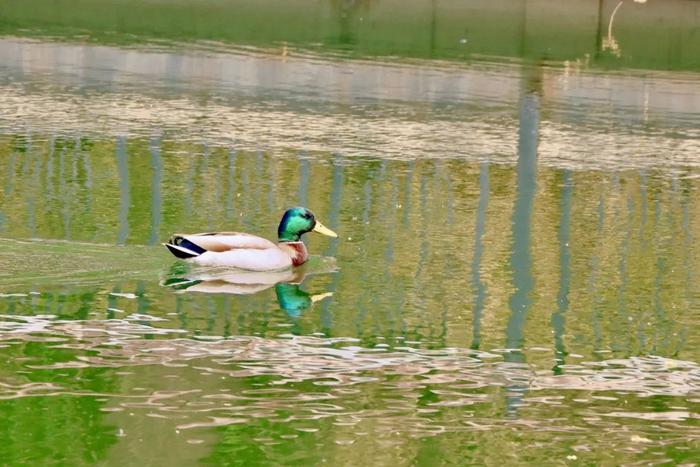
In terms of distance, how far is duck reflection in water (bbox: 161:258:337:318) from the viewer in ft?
39.5

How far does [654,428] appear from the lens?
363 inches

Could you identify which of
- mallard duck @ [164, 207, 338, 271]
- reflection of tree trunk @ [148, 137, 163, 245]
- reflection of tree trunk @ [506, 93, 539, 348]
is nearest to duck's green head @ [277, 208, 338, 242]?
mallard duck @ [164, 207, 338, 271]

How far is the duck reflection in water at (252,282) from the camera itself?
1204 cm

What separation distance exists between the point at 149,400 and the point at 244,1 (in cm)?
2663

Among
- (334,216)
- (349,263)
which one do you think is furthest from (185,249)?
(334,216)

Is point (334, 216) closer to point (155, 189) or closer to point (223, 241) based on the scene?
point (155, 189)

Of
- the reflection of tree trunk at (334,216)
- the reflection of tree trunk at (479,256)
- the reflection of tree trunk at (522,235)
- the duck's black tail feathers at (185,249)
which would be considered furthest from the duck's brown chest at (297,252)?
the reflection of tree trunk at (522,235)

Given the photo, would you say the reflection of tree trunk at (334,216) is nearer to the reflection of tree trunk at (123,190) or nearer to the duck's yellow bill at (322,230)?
the duck's yellow bill at (322,230)

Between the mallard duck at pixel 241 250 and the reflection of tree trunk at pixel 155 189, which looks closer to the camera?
the mallard duck at pixel 241 250

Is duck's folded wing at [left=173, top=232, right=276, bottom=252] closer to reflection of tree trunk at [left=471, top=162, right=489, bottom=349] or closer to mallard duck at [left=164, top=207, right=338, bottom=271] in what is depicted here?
mallard duck at [left=164, top=207, right=338, bottom=271]

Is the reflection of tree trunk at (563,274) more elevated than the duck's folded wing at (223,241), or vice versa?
the duck's folded wing at (223,241)

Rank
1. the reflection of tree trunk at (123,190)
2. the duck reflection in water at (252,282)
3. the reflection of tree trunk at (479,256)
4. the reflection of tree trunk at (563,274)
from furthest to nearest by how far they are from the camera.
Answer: the reflection of tree trunk at (123,190) < the duck reflection in water at (252,282) < the reflection of tree trunk at (479,256) < the reflection of tree trunk at (563,274)

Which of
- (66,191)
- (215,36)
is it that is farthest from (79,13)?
(66,191)

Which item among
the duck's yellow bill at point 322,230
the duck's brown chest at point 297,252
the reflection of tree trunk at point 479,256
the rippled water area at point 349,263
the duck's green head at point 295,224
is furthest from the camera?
the duck's yellow bill at point 322,230
